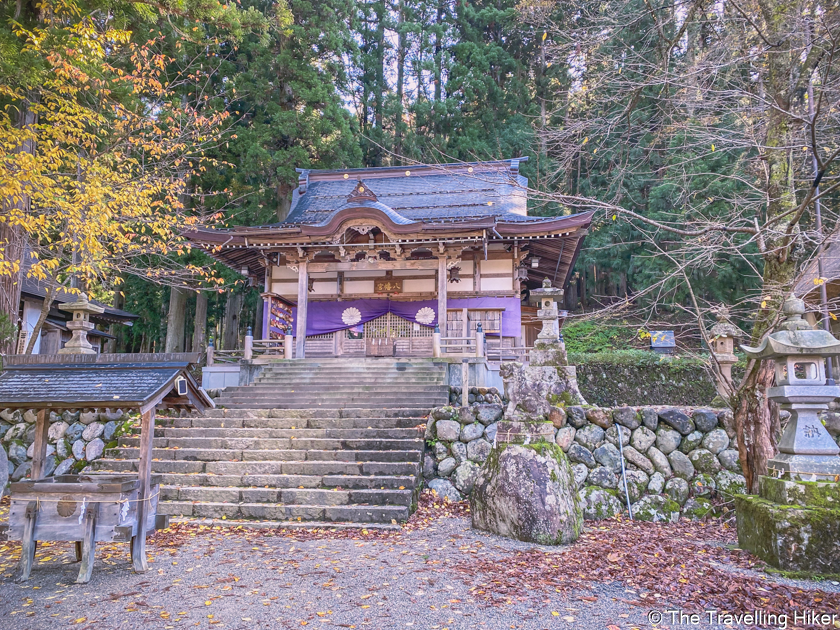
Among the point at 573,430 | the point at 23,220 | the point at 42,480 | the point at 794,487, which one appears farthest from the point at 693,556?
the point at 23,220

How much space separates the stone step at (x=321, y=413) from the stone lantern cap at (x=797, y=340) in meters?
5.22

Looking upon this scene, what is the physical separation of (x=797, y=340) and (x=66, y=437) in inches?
414

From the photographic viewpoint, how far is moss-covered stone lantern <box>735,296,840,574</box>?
404 centimetres

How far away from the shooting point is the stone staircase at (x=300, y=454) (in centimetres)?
652

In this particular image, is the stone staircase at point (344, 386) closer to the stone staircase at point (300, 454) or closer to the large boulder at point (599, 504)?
the stone staircase at point (300, 454)

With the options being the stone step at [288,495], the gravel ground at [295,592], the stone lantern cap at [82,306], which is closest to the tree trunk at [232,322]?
→ the stone lantern cap at [82,306]

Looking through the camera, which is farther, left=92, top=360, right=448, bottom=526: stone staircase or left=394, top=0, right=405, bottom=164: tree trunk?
left=394, top=0, right=405, bottom=164: tree trunk

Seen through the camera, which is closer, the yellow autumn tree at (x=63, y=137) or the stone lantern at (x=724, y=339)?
the yellow autumn tree at (x=63, y=137)

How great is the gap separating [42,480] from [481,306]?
11.3 m

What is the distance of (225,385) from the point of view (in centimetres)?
1080

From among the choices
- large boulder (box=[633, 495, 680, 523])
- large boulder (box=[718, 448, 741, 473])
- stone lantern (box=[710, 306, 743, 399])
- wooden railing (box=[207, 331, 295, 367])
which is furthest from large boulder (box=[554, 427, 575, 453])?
wooden railing (box=[207, 331, 295, 367])

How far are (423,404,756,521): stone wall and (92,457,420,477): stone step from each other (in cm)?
71

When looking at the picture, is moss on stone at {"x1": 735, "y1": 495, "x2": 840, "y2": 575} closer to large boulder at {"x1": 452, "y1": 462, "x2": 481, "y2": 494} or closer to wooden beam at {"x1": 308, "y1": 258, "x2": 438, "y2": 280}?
large boulder at {"x1": 452, "y1": 462, "x2": 481, "y2": 494}

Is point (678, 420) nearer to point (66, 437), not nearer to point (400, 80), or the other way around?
point (66, 437)
